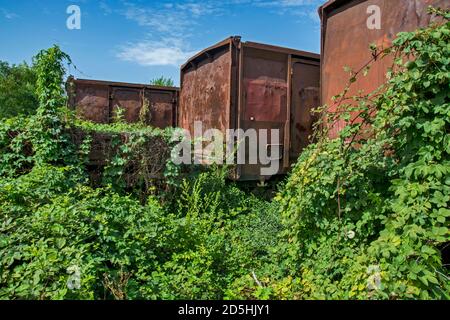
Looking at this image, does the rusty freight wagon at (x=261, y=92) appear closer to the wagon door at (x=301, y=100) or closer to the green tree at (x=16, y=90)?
the wagon door at (x=301, y=100)

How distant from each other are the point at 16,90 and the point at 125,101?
15240mm

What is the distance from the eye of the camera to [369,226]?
2799mm

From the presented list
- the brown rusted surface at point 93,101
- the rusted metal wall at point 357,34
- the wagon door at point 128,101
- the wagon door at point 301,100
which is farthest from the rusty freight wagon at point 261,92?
the brown rusted surface at point 93,101

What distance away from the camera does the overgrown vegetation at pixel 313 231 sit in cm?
233

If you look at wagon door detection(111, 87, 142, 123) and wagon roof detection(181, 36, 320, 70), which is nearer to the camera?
wagon roof detection(181, 36, 320, 70)

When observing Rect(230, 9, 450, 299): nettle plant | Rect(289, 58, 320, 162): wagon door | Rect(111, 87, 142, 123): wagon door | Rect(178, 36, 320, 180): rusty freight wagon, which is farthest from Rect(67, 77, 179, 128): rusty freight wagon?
Rect(230, 9, 450, 299): nettle plant

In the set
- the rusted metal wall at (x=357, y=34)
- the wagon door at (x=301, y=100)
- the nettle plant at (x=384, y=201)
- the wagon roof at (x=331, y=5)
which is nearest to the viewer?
the nettle plant at (x=384, y=201)

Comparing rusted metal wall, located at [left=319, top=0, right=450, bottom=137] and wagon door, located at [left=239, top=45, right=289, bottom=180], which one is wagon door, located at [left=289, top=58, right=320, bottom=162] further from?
rusted metal wall, located at [left=319, top=0, right=450, bottom=137]

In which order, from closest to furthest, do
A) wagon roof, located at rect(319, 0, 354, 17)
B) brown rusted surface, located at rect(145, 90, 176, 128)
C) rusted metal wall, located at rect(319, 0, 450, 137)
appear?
1. rusted metal wall, located at rect(319, 0, 450, 137)
2. wagon roof, located at rect(319, 0, 354, 17)
3. brown rusted surface, located at rect(145, 90, 176, 128)

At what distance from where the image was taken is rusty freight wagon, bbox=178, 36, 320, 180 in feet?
17.4

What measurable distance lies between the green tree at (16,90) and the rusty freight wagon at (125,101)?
11981 mm

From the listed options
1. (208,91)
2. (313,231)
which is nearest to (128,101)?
(208,91)

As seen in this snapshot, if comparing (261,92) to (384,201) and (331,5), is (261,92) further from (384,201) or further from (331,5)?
A: (384,201)
